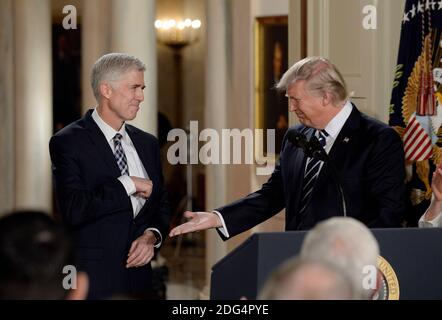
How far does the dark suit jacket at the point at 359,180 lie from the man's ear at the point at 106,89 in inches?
30.7

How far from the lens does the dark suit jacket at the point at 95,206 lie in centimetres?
468

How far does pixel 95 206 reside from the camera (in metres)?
4.68

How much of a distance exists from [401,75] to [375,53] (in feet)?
1.66

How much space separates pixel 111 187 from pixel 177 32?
38.3 ft

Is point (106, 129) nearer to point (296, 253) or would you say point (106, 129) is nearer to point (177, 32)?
point (296, 253)

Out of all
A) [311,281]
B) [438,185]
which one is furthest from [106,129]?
[311,281]

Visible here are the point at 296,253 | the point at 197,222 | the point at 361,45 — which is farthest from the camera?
the point at 361,45

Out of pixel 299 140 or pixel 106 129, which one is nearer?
pixel 299 140

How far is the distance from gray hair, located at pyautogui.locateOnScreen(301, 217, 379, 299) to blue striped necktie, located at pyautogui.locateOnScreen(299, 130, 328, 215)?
178 centimetres

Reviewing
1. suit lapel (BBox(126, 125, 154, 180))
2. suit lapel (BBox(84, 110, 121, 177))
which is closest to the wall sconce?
suit lapel (BBox(126, 125, 154, 180))

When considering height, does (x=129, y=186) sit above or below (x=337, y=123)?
below

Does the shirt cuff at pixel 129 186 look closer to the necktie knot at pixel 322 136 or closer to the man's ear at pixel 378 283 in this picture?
the necktie knot at pixel 322 136

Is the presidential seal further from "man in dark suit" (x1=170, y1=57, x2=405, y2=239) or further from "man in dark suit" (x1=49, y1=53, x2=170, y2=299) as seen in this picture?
"man in dark suit" (x1=49, y1=53, x2=170, y2=299)
